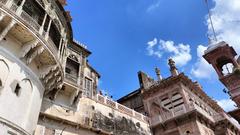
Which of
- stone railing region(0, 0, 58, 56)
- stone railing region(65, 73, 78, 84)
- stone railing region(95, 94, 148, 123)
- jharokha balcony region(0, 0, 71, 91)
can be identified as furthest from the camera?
stone railing region(95, 94, 148, 123)

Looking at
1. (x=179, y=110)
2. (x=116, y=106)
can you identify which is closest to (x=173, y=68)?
(x=179, y=110)

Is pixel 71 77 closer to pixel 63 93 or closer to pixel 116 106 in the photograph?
pixel 63 93

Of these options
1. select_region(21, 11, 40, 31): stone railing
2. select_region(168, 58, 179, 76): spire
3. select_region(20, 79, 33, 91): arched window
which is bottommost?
select_region(20, 79, 33, 91): arched window

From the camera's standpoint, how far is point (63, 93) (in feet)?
60.0

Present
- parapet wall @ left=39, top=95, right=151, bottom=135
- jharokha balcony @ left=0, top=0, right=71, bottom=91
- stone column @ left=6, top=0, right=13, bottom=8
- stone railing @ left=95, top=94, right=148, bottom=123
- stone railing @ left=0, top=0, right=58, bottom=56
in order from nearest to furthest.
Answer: stone railing @ left=0, top=0, right=58, bottom=56 → jharokha balcony @ left=0, top=0, right=71, bottom=91 → stone column @ left=6, top=0, right=13, bottom=8 → parapet wall @ left=39, top=95, right=151, bottom=135 → stone railing @ left=95, top=94, right=148, bottom=123

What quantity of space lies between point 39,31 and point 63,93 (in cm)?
578

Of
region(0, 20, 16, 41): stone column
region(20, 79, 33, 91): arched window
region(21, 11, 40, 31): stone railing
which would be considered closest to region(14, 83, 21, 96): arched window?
region(20, 79, 33, 91): arched window

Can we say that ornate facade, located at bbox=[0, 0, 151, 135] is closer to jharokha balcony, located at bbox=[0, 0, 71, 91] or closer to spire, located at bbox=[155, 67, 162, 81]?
jharokha balcony, located at bbox=[0, 0, 71, 91]

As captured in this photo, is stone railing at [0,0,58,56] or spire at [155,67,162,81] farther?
spire at [155,67,162,81]

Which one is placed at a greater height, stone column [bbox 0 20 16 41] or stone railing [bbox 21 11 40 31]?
stone railing [bbox 21 11 40 31]

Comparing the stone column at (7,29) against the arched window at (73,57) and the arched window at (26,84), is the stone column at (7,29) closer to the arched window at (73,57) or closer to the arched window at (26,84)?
the arched window at (26,84)

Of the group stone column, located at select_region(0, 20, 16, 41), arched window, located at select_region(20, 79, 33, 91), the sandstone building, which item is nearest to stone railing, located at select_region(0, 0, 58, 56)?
the sandstone building

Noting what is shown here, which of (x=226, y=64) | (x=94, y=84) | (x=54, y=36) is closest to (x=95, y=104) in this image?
(x=94, y=84)

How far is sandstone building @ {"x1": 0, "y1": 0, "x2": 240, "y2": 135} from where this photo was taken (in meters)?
12.6
